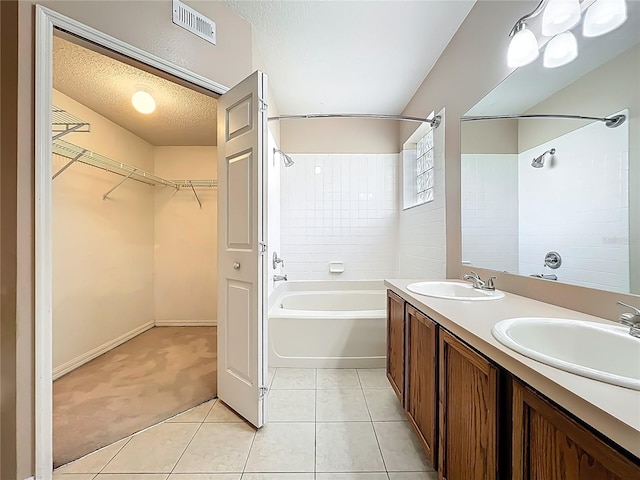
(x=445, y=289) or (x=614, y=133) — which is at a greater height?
(x=614, y=133)

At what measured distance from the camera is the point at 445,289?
6.18 feet

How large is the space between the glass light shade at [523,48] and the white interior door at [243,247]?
4.35ft

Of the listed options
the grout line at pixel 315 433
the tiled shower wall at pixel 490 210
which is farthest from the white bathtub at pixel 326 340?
the tiled shower wall at pixel 490 210

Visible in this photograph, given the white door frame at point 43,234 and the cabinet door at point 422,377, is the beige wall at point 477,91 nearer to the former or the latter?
the cabinet door at point 422,377

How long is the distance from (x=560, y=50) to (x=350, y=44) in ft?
4.74

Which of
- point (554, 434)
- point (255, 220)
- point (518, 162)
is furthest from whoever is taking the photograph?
point (255, 220)

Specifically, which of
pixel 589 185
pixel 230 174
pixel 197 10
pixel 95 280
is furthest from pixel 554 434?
pixel 95 280

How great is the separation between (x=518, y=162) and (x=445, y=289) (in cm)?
85

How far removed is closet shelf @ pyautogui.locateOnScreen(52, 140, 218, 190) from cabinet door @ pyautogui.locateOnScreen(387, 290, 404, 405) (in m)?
2.56

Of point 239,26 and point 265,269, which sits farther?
point 239,26

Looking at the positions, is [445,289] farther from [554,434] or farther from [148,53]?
[148,53]

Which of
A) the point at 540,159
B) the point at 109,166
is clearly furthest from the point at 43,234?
the point at 540,159

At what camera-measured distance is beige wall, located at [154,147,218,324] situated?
12.4 feet

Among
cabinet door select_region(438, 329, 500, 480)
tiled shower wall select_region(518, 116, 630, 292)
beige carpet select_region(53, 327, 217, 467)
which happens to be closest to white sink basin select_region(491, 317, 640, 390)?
cabinet door select_region(438, 329, 500, 480)
